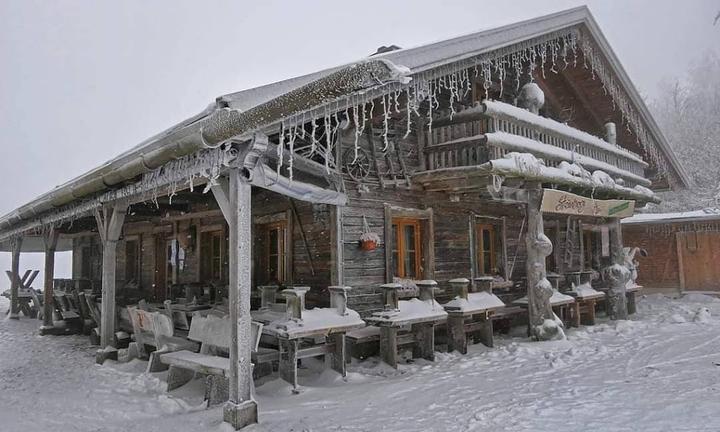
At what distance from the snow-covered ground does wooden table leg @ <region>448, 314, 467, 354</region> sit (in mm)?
263

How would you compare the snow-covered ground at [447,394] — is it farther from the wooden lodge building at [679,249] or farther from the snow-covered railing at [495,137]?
the wooden lodge building at [679,249]

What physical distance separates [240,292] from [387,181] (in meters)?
4.27

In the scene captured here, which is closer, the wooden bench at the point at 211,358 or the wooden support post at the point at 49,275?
the wooden bench at the point at 211,358

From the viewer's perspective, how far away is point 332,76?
399 centimetres

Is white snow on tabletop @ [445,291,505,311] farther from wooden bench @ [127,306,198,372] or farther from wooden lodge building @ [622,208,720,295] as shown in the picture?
wooden lodge building @ [622,208,720,295]

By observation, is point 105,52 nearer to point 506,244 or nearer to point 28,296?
point 28,296

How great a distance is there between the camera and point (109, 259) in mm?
8961

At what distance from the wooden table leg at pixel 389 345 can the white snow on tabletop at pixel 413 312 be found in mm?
179

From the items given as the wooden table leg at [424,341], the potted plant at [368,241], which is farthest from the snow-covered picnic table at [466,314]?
the potted plant at [368,241]

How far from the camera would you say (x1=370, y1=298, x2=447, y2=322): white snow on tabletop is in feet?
23.8

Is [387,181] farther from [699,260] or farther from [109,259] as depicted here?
[699,260]

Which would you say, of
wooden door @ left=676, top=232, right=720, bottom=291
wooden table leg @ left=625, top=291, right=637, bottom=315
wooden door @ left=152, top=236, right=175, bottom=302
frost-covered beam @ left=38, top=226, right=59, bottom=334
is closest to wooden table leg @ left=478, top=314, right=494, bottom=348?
wooden table leg @ left=625, top=291, right=637, bottom=315

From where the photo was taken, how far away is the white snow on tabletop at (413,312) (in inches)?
286

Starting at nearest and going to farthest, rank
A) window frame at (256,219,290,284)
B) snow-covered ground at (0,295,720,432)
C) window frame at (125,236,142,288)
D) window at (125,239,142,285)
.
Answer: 1. snow-covered ground at (0,295,720,432)
2. window frame at (256,219,290,284)
3. window frame at (125,236,142,288)
4. window at (125,239,142,285)
